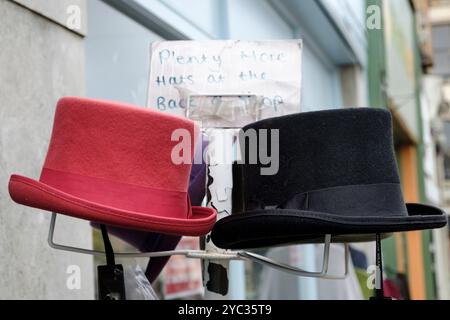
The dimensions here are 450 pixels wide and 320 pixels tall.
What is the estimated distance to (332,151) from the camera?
1.62 m

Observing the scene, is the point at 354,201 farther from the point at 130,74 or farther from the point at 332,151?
the point at 130,74

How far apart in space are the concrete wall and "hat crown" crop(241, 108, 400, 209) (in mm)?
779

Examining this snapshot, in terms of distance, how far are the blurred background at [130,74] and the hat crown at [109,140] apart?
548 mm

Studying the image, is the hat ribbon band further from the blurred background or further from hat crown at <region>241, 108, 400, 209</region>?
the blurred background

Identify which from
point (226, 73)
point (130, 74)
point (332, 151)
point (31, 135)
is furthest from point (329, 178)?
point (130, 74)

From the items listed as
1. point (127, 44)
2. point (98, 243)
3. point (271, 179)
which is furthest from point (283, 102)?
point (127, 44)

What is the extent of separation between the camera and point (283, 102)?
1886 millimetres

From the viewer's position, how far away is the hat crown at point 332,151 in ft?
5.29

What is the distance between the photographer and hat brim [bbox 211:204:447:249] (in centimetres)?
152

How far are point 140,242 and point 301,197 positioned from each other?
21.7 inches

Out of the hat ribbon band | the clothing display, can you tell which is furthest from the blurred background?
the hat ribbon band
